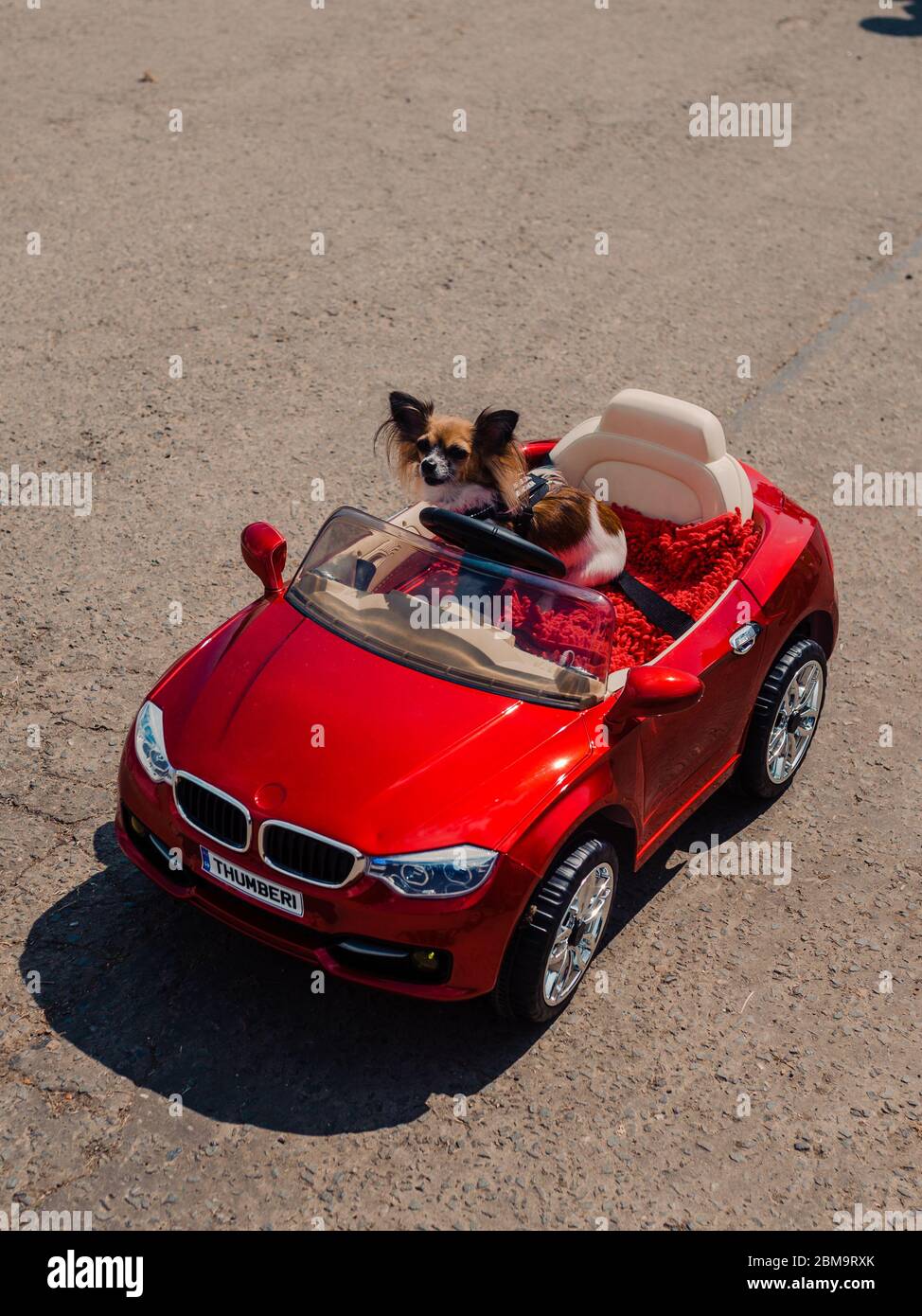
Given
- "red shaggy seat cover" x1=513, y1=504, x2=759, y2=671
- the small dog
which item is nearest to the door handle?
"red shaggy seat cover" x1=513, y1=504, x2=759, y2=671

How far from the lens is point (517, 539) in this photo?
200 inches

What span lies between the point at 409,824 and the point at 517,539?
1289mm

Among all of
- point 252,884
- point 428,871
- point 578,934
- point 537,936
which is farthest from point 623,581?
point 252,884

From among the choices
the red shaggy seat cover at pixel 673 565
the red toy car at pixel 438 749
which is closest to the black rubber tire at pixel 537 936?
the red toy car at pixel 438 749

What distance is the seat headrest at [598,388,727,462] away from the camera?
5.73 meters

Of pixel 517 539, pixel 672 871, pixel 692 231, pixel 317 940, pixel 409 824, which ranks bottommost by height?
pixel 672 871

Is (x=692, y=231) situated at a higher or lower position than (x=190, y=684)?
higher

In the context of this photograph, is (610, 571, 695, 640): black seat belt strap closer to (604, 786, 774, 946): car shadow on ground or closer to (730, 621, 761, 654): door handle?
(730, 621, 761, 654): door handle

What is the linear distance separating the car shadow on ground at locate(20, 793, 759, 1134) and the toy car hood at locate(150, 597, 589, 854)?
0.86 m

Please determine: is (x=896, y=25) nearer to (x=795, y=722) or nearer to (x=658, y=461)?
(x=658, y=461)

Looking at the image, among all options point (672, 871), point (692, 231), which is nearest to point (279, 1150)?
A: point (672, 871)
